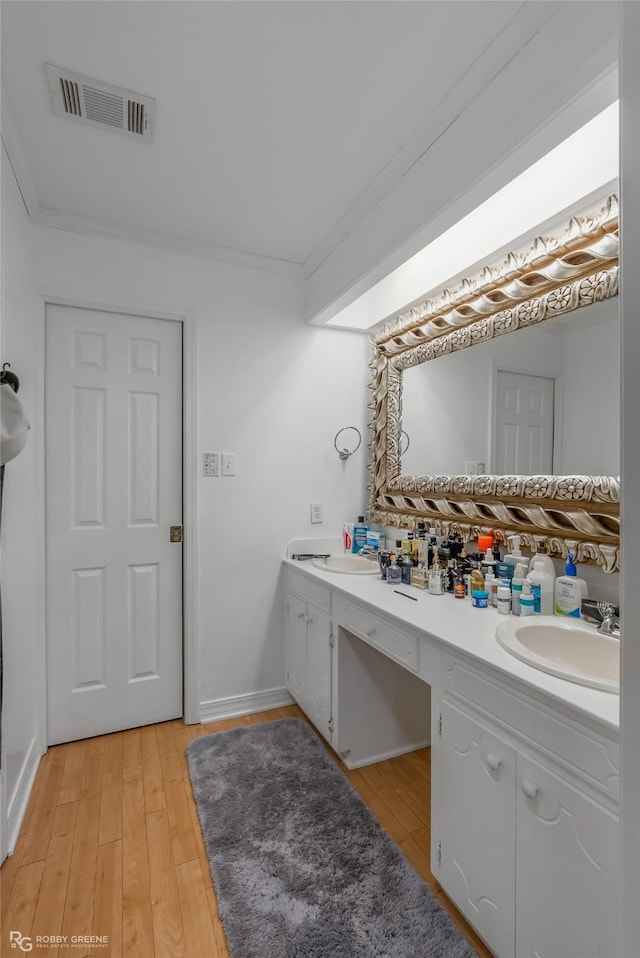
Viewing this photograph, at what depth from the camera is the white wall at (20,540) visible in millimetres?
1610

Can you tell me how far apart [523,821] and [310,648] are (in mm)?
1266

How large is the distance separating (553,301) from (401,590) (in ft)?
3.95

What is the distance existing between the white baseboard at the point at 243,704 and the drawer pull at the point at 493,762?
1618 millimetres

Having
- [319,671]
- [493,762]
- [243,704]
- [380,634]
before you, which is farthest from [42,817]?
[493,762]

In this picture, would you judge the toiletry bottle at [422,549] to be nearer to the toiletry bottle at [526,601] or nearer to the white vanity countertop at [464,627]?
the white vanity countertop at [464,627]

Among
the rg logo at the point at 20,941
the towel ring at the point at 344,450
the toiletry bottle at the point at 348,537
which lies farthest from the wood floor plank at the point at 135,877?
the towel ring at the point at 344,450

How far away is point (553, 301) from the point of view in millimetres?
1591

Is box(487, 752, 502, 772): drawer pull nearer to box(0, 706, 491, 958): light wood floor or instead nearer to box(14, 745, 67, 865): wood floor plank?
box(0, 706, 491, 958): light wood floor

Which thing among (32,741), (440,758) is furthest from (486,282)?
(32,741)

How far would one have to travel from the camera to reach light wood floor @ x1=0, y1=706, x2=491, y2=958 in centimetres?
130

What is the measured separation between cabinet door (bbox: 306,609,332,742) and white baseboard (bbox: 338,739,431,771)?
110 mm

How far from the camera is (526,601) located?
4.92 ft

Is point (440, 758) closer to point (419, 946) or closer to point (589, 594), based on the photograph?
point (419, 946)

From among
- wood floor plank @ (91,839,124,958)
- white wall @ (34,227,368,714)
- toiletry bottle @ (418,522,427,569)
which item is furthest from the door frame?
toiletry bottle @ (418,522,427,569)
